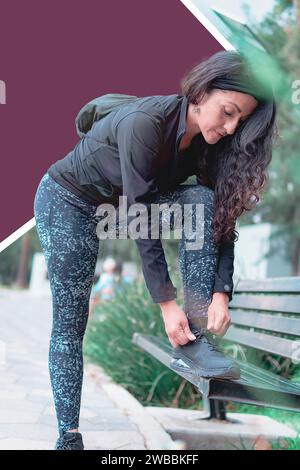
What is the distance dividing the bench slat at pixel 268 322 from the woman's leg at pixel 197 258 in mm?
512

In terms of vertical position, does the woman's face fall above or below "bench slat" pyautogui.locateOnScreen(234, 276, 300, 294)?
above

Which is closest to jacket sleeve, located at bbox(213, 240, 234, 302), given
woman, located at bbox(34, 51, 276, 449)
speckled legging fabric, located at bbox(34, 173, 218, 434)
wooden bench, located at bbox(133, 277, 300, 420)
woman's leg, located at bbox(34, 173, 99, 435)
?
woman, located at bbox(34, 51, 276, 449)

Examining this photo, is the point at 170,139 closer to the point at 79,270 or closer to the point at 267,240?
the point at 79,270

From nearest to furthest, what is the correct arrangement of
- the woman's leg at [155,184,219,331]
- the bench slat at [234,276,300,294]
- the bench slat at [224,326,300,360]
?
the woman's leg at [155,184,219,331] → the bench slat at [224,326,300,360] → the bench slat at [234,276,300,294]

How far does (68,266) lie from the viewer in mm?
1824

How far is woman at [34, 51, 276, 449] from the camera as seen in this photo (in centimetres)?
159

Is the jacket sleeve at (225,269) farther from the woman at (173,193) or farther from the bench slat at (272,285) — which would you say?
the bench slat at (272,285)

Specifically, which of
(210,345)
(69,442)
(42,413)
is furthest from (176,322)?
(42,413)

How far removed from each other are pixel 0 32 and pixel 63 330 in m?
1.21

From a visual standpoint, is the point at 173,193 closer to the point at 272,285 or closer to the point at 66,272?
the point at 66,272

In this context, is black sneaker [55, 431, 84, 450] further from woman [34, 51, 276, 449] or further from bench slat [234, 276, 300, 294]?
bench slat [234, 276, 300, 294]

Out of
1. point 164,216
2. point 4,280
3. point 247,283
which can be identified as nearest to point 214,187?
point 164,216

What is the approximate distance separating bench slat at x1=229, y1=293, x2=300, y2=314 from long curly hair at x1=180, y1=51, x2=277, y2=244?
531 mm

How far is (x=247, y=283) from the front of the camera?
2945 mm
